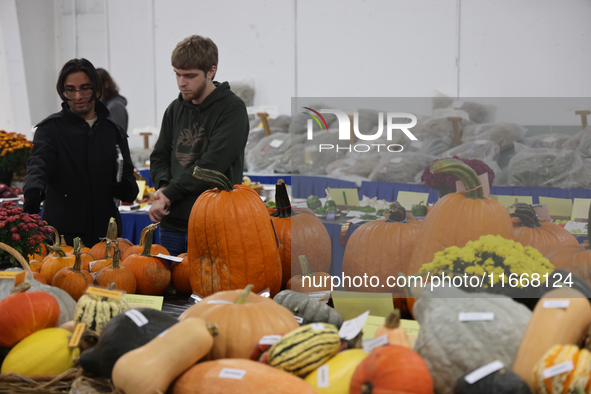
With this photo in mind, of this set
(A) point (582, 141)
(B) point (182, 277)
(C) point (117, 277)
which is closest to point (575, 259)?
(A) point (582, 141)

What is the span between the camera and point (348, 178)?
1.25 meters

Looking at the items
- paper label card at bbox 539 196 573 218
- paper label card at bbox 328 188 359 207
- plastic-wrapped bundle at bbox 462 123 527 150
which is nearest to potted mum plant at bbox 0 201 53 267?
paper label card at bbox 328 188 359 207

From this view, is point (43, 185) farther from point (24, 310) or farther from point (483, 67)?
point (483, 67)

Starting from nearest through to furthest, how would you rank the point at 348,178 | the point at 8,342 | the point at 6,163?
1. the point at 8,342
2. the point at 348,178
3. the point at 6,163

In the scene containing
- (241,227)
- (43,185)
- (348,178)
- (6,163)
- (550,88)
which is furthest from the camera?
(6,163)

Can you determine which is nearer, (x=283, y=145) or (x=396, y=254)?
(x=396, y=254)

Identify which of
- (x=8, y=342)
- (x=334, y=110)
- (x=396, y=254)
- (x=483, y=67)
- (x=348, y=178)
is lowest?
(x=8, y=342)

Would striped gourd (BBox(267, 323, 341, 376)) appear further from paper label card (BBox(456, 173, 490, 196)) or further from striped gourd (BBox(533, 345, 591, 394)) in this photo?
paper label card (BBox(456, 173, 490, 196))

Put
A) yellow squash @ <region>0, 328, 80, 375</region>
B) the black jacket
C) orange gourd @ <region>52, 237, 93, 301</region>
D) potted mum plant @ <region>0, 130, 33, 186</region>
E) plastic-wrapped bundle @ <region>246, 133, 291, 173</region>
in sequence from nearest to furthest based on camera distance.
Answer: yellow squash @ <region>0, 328, 80, 375</region> < orange gourd @ <region>52, 237, 93, 301</region> < the black jacket < potted mum plant @ <region>0, 130, 33, 186</region> < plastic-wrapped bundle @ <region>246, 133, 291, 173</region>

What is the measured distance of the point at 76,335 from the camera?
1.02m

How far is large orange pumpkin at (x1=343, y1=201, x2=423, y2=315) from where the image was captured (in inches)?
47.4

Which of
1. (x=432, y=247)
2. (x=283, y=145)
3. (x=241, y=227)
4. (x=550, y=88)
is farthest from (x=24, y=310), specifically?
(x=283, y=145)

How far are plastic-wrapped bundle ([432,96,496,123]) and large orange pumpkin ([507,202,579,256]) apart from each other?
0.33 meters

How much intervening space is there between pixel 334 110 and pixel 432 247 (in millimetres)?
418
